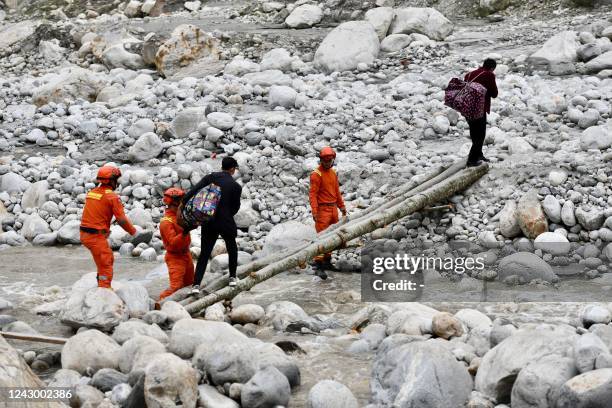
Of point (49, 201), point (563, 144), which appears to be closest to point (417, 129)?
point (563, 144)

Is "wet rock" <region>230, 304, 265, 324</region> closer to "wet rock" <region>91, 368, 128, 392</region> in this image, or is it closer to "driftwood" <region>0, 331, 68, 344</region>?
"driftwood" <region>0, 331, 68, 344</region>

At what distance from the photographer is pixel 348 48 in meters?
15.2

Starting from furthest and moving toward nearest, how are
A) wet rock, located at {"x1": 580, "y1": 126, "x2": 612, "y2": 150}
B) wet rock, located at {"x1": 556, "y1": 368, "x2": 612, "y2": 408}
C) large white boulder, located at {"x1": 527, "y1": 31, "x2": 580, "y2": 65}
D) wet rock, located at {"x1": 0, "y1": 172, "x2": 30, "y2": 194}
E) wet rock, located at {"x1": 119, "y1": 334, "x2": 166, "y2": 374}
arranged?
large white boulder, located at {"x1": 527, "y1": 31, "x2": 580, "y2": 65} < wet rock, located at {"x1": 0, "y1": 172, "x2": 30, "y2": 194} < wet rock, located at {"x1": 580, "y1": 126, "x2": 612, "y2": 150} < wet rock, located at {"x1": 119, "y1": 334, "x2": 166, "y2": 374} < wet rock, located at {"x1": 556, "y1": 368, "x2": 612, "y2": 408}

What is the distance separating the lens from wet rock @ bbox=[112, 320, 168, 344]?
21.4ft

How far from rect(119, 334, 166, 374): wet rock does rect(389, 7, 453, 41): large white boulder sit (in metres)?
11.5

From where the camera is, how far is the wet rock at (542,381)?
4910 mm

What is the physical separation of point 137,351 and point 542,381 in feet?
8.89

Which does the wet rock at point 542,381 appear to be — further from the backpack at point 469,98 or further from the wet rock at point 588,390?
the backpack at point 469,98

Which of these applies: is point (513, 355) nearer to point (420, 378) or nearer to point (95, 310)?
point (420, 378)

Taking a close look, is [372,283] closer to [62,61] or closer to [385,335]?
[385,335]

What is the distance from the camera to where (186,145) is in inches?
488

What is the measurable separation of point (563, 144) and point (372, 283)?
3.13 m

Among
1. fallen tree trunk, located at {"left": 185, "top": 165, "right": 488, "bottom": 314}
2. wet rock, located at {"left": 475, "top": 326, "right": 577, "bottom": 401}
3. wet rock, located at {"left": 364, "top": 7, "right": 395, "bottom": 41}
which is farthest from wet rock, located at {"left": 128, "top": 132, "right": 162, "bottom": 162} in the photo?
wet rock, located at {"left": 475, "top": 326, "right": 577, "bottom": 401}

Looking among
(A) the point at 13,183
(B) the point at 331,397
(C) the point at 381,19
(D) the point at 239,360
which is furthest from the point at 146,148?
(B) the point at 331,397
